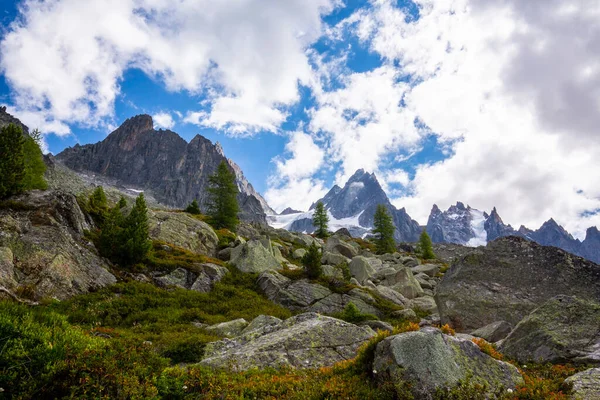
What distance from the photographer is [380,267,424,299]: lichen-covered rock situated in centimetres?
3247

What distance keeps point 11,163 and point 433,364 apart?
89.3ft

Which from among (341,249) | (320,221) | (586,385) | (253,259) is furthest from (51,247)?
(320,221)

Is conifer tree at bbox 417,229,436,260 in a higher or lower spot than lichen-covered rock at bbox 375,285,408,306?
higher

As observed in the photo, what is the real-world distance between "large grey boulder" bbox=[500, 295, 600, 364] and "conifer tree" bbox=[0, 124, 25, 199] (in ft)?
94.2

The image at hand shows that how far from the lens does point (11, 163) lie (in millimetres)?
22000

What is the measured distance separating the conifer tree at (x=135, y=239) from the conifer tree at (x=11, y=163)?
717 centimetres

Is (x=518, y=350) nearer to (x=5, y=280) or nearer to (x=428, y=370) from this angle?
(x=428, y=370)

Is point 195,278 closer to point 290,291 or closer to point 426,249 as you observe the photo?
point 290,291

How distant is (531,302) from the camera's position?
18203mm

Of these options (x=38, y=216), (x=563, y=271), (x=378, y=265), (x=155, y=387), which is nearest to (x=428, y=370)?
(x=155, y=387)

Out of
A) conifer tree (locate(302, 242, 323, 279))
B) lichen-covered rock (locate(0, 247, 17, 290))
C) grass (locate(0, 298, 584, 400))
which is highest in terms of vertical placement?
conifer tree (locate(302, 242, 323, 279))

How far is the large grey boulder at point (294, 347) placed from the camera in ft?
33.9

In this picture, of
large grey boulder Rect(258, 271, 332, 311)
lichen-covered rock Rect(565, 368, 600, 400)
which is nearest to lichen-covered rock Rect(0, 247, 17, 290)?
large grey boulder Rect(258, 271, 332, 311)

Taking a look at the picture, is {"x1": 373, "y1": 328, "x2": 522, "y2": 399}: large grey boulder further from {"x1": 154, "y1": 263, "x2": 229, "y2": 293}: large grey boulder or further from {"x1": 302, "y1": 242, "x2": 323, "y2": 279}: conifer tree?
{"x1": 302, "y1": 242, "x2": 323, "y2": 279}: conifer tree
